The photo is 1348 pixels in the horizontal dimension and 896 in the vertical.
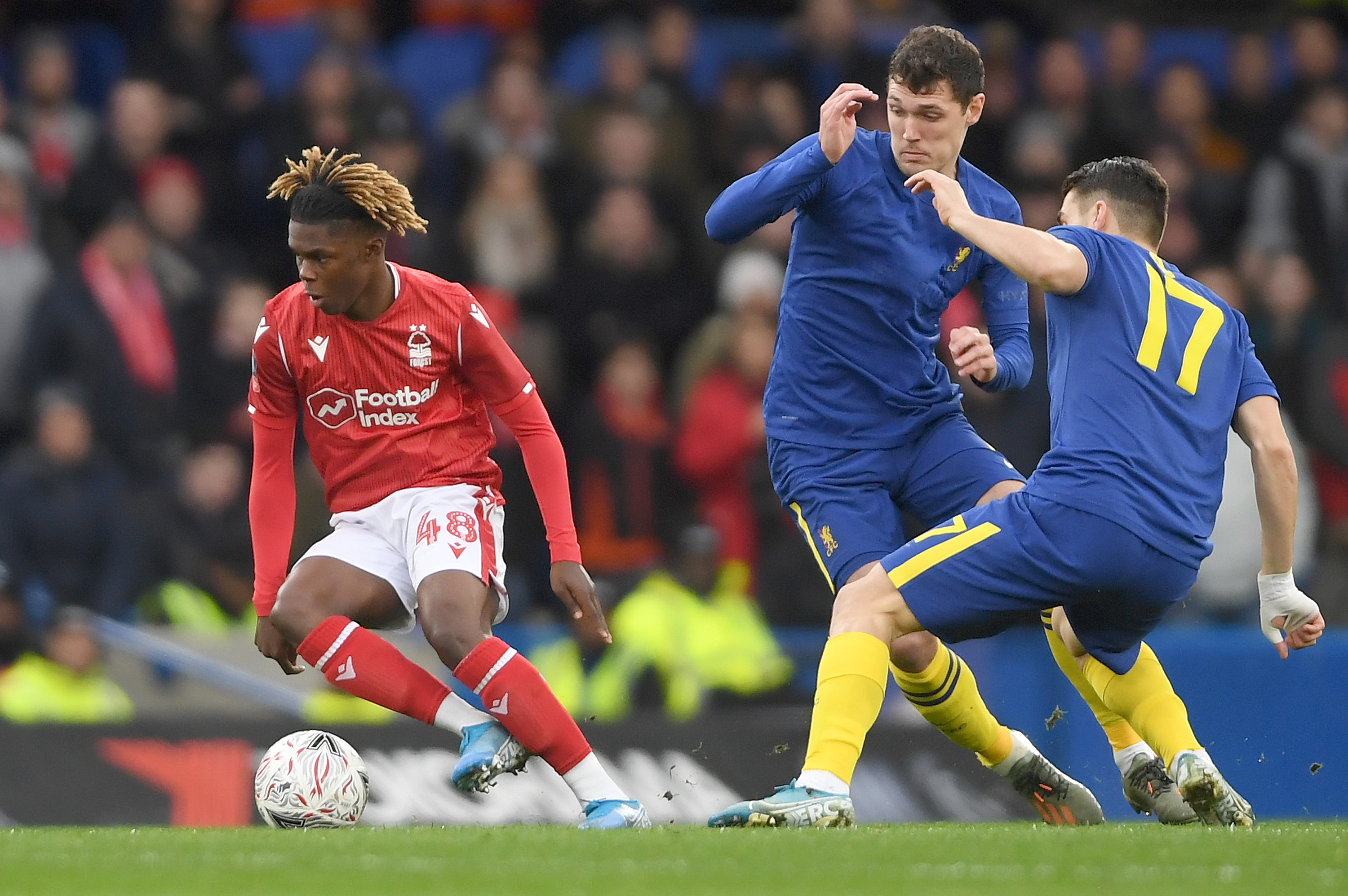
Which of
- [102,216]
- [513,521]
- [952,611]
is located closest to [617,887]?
[952,611]

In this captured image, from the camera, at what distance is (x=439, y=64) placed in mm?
10891

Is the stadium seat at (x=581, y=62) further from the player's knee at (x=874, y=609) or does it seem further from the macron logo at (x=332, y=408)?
the player's knee at (x=874, y=609)

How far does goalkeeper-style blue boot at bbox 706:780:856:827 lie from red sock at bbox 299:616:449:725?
1.14 m

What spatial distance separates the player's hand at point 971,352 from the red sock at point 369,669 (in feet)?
5.94

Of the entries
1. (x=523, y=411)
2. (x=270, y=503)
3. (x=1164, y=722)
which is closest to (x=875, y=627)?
(x=1164, y=722)

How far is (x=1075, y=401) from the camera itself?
4965 mm

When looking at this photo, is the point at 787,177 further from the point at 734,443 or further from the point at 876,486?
the point at 734,443

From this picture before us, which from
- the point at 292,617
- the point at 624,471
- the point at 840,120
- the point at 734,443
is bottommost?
the point at 624,471

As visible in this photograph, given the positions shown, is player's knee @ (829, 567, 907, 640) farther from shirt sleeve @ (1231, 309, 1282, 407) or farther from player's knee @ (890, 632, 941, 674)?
shirt sleeve @ (1231, 309, 1282, 407)

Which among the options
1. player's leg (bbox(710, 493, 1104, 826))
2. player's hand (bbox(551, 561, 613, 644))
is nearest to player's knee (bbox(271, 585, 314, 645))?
player's hand (bbox(551, 561, 613, 644))

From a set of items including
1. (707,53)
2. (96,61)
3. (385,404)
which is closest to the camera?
(385,404)

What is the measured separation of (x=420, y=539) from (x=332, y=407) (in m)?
0.51

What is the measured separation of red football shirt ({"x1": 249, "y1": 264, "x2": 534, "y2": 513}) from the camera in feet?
18.5

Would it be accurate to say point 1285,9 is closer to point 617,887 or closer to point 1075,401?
point 1075,401
